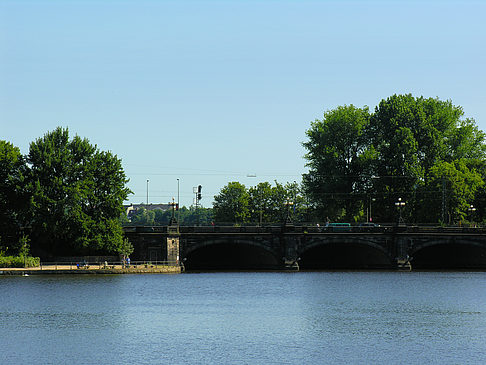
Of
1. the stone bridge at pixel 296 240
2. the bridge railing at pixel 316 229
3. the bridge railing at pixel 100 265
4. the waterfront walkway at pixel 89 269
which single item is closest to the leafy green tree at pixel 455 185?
the stone bridge at pixel 296 240

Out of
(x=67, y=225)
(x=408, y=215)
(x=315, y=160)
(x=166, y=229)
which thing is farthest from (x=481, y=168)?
(x=67, y=225)

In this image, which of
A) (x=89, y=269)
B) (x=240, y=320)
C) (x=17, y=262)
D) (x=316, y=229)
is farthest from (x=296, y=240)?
(x=240, y=320)

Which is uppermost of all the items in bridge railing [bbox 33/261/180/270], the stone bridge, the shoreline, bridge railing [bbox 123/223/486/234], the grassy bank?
bridge railing [bbox 123/223/486/234]

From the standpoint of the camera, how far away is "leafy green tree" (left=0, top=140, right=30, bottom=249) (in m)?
97.3

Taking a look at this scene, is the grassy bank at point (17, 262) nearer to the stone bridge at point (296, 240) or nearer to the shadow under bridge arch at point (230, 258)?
the stone bridge at point (296, 240)

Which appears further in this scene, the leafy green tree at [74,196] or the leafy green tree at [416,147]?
the leafy green tree at [416,147]

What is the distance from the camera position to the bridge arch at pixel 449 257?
11625 centimetres

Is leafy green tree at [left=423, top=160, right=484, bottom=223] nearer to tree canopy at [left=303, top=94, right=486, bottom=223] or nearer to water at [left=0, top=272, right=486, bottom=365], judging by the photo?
tree canopy at [left=303, top=94, right=486, bottom=223]

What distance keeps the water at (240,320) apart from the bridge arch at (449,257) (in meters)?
25.3

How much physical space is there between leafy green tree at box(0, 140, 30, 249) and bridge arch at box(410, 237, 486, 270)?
5633 centimetres

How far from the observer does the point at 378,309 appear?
218ft

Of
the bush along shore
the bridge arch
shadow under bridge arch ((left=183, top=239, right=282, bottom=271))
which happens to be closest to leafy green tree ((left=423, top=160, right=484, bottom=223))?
the bridge arch

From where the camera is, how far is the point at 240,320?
59.0m

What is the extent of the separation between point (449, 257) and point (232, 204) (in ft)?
203
